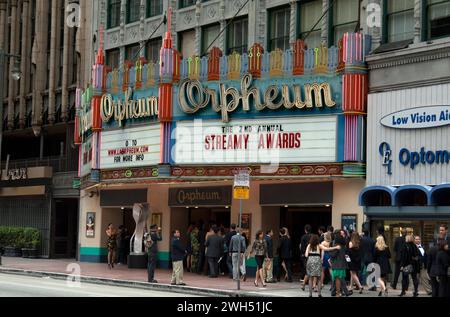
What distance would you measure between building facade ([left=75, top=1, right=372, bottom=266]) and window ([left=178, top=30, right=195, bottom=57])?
2.2 inches

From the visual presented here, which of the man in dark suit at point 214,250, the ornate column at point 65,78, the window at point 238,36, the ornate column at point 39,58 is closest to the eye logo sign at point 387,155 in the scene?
the man in dark suit at point 214,250

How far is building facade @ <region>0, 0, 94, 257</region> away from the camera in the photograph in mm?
44844

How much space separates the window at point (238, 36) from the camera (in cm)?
3422

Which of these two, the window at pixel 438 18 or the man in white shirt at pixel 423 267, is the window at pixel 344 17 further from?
the man in white shirt at pixel 423 267

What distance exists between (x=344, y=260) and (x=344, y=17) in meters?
10.4

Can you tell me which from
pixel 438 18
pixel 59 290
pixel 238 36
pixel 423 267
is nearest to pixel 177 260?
pixel 59 290

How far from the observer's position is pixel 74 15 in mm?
44344

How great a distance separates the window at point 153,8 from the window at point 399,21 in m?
12.8

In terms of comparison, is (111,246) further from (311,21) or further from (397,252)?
(397,252)

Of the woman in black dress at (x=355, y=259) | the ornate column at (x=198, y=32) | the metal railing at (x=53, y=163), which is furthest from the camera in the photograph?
the metal railing at (x=53, y=163)

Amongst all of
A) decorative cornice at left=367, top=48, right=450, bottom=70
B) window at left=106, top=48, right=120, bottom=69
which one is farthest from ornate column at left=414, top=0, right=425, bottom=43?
window at left=106, top=48, right=120, bottom=69

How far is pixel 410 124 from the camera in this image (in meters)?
26.7

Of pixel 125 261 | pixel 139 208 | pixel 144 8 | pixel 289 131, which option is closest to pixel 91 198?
pixel 125 261

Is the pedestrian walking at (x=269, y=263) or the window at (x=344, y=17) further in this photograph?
the window at (x=344, y=17)
